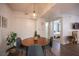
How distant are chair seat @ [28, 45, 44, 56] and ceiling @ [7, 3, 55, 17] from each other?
0.53m

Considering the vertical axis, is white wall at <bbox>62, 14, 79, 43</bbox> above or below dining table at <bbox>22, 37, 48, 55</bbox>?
above

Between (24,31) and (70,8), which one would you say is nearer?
(70,8)

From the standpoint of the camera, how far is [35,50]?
5.90ft

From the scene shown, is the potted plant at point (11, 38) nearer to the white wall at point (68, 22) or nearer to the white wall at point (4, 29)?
the white wall at point (4, 29)

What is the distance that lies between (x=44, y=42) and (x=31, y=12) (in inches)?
20.9

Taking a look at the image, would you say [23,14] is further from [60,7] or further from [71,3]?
[71,3]

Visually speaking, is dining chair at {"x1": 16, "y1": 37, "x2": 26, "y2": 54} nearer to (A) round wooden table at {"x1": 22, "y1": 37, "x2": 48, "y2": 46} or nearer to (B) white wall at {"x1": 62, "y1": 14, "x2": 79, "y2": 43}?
(A) round wooden table at {"x1": 22, "y1": 37, "x2": 48, "y2": 46}

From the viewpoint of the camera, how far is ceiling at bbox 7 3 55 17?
1.71 meters

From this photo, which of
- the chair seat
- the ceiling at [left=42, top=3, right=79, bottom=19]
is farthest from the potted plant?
the ceiling at [left=42, top=3, right=79, bottom=19]

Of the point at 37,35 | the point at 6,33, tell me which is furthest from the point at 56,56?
the point at 6,33

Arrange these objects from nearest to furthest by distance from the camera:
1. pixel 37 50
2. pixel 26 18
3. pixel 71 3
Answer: pixel 71 3
pixel 37 50
pixel 26 18

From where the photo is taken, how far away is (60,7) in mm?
1803

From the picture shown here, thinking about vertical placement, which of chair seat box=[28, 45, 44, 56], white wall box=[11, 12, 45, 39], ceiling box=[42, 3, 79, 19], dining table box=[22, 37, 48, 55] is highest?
ceiling box=[42, 3, 79, 19]

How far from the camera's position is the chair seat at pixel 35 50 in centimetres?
170
